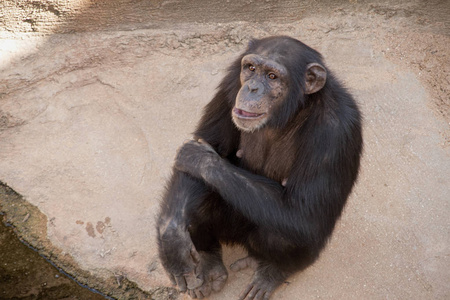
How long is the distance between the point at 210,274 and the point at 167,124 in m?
2.22

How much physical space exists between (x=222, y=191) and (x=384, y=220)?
2.26 meters

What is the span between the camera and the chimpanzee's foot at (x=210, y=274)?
18.0 feet

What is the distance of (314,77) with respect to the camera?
4859 mm

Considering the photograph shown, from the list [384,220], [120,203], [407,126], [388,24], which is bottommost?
[120,203]

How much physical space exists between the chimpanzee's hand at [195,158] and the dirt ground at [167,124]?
4.40 ft

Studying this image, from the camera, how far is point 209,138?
5664 millimetres

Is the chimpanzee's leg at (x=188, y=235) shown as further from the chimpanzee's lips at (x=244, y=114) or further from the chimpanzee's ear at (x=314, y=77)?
the chimpanzee's ear at (x=314, y=77)

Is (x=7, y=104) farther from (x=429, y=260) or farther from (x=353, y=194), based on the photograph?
(x=429, y=260)

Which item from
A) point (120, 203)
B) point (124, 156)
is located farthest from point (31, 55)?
point (120, 203)

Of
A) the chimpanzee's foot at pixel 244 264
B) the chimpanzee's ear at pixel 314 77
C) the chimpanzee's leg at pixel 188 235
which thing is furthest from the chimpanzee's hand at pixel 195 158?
the chimpanzee's foot at pixel 244 264

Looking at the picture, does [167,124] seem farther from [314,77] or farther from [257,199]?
[314,77]

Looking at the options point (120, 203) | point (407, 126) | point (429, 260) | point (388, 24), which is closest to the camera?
point (429, 260)

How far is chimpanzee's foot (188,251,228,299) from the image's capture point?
549cm

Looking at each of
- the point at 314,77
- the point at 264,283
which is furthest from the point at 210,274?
the point at 314,77
